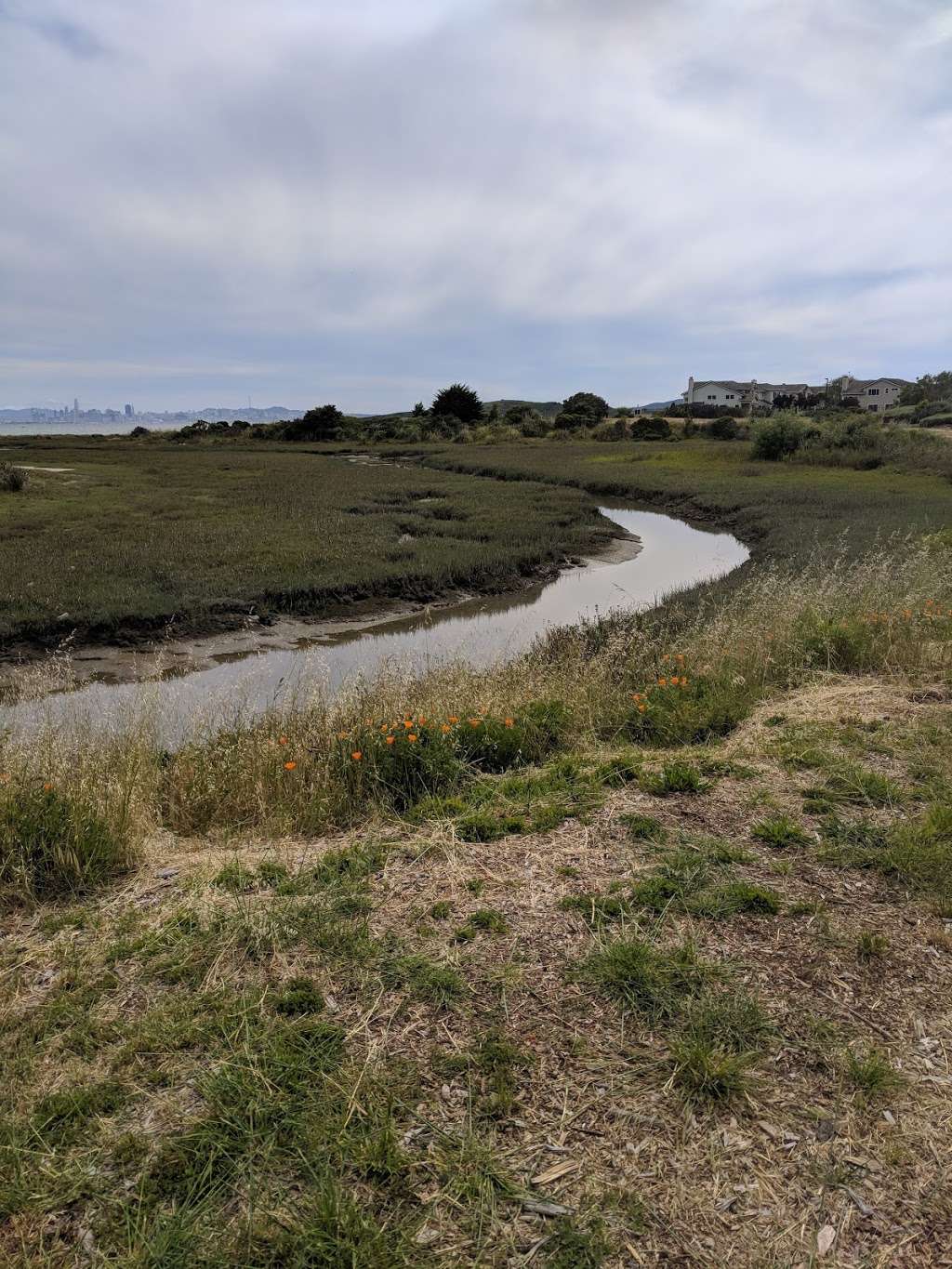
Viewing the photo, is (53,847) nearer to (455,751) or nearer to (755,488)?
(455,751)

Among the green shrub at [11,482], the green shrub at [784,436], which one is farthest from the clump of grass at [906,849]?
the green shrub at [784,436]

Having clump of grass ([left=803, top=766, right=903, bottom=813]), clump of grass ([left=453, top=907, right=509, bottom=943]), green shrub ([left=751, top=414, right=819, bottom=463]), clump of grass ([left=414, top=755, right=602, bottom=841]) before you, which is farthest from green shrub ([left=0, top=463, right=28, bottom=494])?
green shrub ([left=751, top=414, right=819, bottom=463])

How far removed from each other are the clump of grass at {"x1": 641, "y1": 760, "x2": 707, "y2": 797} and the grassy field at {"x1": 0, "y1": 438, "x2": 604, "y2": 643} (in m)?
10.7

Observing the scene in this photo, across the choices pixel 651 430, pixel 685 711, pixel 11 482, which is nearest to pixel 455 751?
pixel 685 711

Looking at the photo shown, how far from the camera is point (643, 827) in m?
4.88

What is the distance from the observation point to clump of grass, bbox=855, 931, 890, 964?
3.61m

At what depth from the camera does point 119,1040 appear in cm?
314

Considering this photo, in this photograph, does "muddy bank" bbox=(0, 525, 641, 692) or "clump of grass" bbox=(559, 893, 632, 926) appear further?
"muddy bank" bbox=(0, 525, 641, 692)

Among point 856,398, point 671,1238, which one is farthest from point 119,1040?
point 856,398

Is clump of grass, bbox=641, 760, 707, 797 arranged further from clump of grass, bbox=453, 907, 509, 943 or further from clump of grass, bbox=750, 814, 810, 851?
clump of grass, bbox=453, 907, 509, 943

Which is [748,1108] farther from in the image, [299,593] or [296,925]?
[299,593]

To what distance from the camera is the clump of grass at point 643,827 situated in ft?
15.8

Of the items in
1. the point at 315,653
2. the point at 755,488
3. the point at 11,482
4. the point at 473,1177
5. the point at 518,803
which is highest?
the point at 11,482

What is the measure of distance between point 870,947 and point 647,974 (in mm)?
1164
